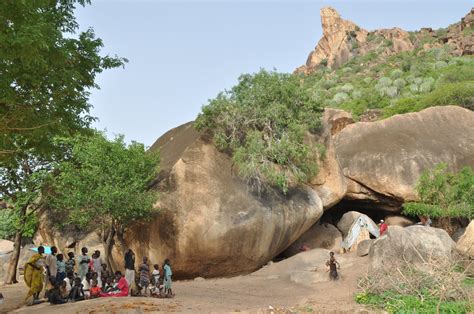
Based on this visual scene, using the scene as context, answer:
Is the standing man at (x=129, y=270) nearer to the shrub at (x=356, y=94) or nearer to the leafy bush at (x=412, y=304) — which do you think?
the leafy bush at (x=412, y=304)

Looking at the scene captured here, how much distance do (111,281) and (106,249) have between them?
3019 millimetres

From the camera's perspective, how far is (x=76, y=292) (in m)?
10.4

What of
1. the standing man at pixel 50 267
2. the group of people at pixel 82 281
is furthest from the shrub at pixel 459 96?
the standing man at pixel 50 267

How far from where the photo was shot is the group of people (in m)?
10.5

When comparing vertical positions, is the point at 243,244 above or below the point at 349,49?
below

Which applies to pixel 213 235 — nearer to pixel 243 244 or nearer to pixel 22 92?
pixel 243 244

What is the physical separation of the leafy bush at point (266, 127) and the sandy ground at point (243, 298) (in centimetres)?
345

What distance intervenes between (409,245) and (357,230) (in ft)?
18.8

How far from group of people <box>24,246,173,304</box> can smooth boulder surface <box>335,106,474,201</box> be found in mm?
12109

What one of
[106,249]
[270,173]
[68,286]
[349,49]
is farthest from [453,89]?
[349,49]

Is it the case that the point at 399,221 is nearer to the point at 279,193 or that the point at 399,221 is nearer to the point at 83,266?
Result: the point at 279,193

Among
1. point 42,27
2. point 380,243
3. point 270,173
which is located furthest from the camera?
point 270,173

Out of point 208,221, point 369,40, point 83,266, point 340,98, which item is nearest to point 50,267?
point 83,266

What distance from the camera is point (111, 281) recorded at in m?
12.0
